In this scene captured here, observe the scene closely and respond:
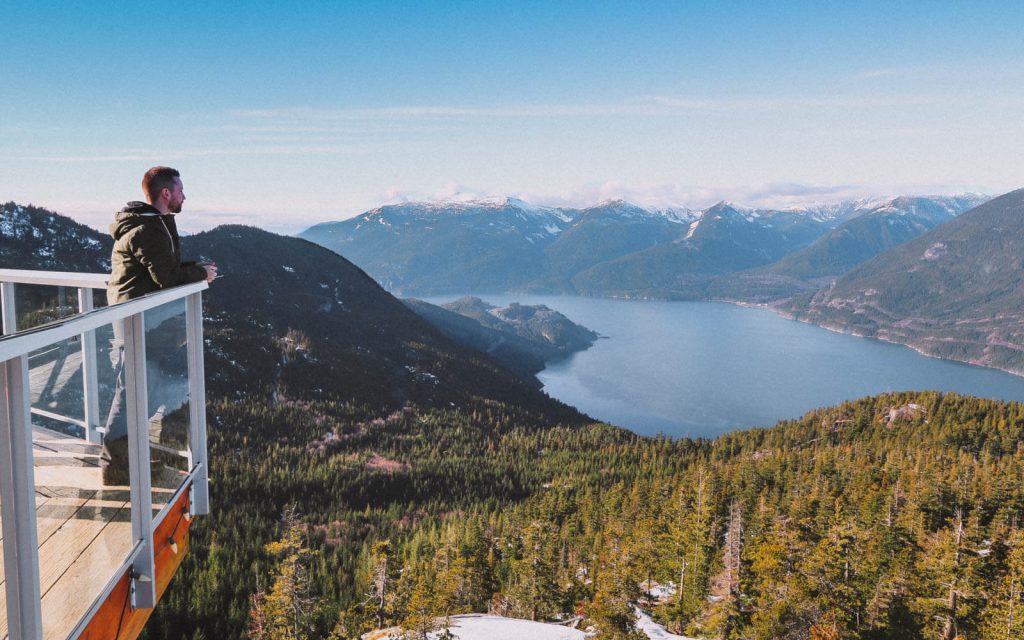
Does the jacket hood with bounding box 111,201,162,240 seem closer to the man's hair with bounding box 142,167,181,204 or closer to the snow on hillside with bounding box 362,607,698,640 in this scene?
the man's hair with bounding box 142,167,181,204

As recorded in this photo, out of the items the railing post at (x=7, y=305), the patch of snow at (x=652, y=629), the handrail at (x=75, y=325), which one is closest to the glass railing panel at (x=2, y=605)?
the handrail at (x=75, y=325)

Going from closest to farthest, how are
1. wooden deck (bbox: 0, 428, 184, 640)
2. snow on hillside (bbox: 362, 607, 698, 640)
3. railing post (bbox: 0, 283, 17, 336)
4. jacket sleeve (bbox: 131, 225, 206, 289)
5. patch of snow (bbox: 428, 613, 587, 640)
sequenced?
wooden deck (bbox: 0, 428, 184, 640) < jacket sleeve (bbox: 131, 225, 206, 289) < railing post (bbox: 0, 283, 17, 336) < snow on hillside (bbox: 362, 607, 698, 640) < patch of snow (bbox: 428, 613, 587, 640)

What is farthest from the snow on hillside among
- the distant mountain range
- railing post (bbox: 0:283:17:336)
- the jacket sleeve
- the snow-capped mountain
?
the snow-capped mountain

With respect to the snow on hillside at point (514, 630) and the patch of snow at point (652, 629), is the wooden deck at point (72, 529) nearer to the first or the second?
the snow on hillside at point (514, 630)

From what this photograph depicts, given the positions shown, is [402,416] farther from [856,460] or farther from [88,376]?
[88,376]

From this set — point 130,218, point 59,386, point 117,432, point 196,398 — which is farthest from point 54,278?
point 59,386

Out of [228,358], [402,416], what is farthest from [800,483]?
[228,358]

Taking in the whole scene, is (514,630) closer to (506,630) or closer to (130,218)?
(506,630)
